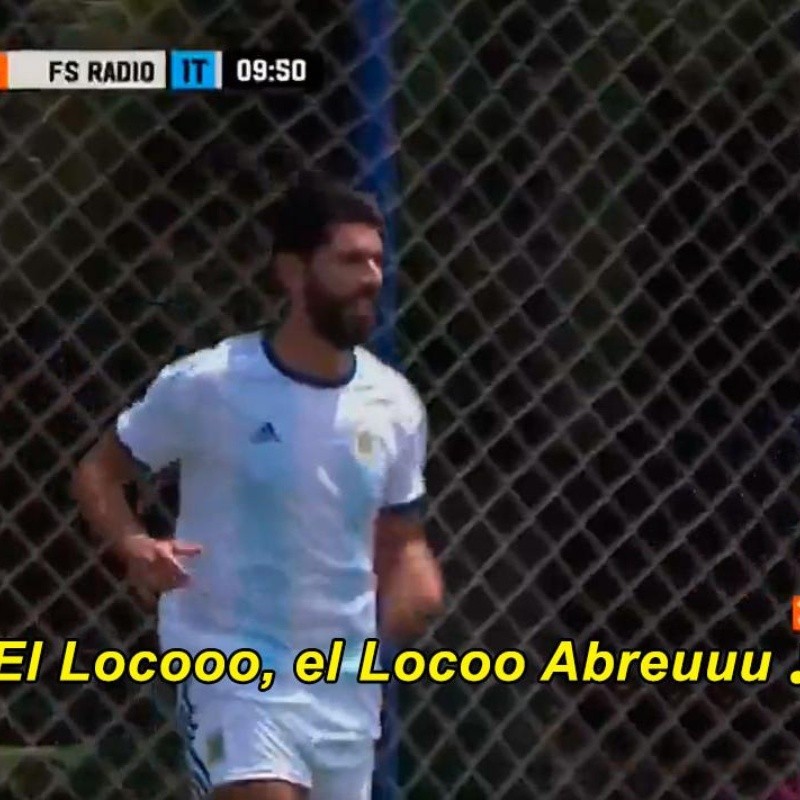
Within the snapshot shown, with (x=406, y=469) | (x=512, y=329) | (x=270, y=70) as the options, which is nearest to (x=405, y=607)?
(x=406, y=469)

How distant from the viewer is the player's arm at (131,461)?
3.26 meters

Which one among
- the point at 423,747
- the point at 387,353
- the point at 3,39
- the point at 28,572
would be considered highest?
the point at 3,39

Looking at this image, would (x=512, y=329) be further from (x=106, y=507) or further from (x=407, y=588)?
(x=106, y=507)

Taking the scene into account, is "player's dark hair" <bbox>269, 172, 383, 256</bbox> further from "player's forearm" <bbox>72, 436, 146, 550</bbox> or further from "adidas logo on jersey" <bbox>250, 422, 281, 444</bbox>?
"player's forearm" <bbox>72, 436, 146, 550</bbox>

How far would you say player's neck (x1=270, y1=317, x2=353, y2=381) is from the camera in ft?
10.9

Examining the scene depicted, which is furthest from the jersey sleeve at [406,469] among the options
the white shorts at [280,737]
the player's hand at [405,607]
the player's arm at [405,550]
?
the white shorts at [280,737]

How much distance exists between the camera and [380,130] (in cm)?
396

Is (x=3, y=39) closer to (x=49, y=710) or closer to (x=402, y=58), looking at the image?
(x=402, y=58)

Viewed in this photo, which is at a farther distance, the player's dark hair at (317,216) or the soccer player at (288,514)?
the player's dark hair at (317,216)

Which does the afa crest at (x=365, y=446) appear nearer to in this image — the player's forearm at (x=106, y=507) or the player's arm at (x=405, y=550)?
the player's arm at (x=405, y=550)

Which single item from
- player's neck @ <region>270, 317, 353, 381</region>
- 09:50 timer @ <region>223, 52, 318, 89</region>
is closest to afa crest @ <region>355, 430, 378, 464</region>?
player's neck @ <region>270, 317, 353, 381</region>

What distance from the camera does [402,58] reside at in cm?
399

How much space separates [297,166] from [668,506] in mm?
1041

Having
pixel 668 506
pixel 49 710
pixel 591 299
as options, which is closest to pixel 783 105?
pixel 591 299
